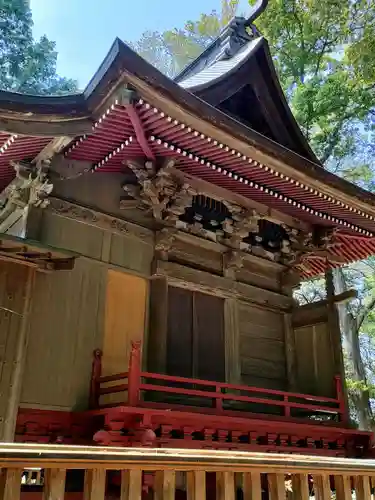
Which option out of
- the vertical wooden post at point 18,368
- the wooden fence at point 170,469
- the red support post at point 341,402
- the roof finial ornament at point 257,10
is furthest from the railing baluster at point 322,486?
the roof finial ornament at point 257,10

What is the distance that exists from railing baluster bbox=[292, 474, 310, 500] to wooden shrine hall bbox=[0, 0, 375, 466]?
2.79 meters

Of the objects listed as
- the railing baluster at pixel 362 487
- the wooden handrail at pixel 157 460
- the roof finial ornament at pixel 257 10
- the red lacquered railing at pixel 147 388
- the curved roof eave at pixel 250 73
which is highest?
the roof finial ornament at pixel 257 10

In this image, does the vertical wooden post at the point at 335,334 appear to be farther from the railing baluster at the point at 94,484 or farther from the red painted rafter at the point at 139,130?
the railing baluster at the point at 94,484

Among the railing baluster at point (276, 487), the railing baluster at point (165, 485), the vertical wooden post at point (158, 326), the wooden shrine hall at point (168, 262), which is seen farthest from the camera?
the vertical wooden post at point (158, 326)

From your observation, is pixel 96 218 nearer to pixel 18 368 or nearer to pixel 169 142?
pixel 169 142

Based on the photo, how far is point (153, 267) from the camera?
756 centimetres

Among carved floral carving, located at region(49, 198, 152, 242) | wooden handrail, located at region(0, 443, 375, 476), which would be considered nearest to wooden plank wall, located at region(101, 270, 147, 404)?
carved floral carving, located at region(49, 198, 152, 242)

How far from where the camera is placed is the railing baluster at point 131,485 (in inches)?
98.9

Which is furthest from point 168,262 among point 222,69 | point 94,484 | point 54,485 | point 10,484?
point 10,484

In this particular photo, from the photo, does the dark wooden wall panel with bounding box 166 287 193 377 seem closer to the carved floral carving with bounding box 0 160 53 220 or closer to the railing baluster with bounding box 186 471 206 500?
the carved floral carving with bounding box 0 160 53 220

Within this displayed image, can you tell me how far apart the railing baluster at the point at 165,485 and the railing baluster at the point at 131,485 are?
13 cm

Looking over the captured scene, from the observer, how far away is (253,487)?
113 inches

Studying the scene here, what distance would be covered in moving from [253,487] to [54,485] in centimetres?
119

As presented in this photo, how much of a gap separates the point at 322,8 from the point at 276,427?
1504cm
